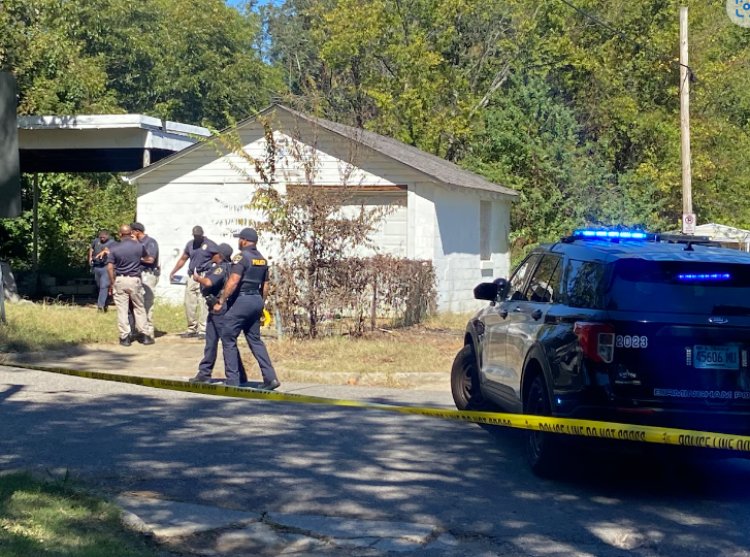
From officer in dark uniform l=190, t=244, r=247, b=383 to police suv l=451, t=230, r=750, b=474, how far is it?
480cm

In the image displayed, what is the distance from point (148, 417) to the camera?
10.4m

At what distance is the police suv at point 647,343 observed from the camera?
287 inches

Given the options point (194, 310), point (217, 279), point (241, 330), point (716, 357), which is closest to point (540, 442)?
point (716, 357)

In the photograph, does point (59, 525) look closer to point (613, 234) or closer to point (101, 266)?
point (613, 234)

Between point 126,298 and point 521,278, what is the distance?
8.00 metres

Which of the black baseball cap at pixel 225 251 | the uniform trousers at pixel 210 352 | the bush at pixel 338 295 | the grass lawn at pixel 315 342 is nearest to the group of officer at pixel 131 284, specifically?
the grass lawn at pixel 315 342

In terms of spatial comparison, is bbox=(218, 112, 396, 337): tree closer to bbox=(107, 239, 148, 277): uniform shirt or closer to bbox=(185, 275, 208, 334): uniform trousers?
bbox=(107, 239, 148, 277): uniform shirt

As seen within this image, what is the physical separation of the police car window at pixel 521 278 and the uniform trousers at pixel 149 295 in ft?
26.2

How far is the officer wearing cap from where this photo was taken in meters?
16.8

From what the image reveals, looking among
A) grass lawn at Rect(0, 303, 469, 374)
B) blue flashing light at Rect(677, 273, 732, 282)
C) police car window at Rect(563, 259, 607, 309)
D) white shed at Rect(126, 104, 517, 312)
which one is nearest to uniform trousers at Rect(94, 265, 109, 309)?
grass lawn at Rect(0, 303, 469, 374)

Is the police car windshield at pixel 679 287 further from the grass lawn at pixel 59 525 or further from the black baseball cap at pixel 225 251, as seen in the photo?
the black baseball cap at pixel 225 251

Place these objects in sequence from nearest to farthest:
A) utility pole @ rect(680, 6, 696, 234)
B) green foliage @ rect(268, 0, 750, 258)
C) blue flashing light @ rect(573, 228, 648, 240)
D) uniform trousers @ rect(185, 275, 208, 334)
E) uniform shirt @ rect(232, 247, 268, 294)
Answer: blue flashing light @ rect(573, 228, 648, 240) → uniform shirt @ rect(232, 247, 268, 294) → uniform trousers @ rect(185, 275, 208, 334) → utility pole @ rect(680, 6, 696, 234) → green foliage @ rect(268, 0, 750, 258)

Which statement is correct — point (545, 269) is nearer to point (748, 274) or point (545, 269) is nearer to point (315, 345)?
point (748, 274)

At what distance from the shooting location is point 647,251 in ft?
25.8
